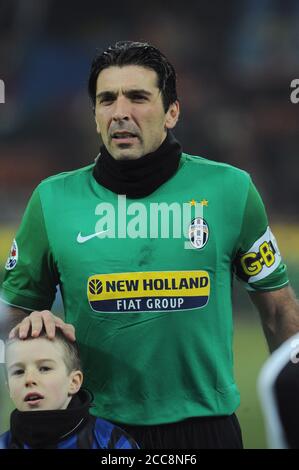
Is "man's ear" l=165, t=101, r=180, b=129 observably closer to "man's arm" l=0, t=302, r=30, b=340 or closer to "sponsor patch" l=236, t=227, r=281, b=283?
"sponsor patch" l=236, t=227, r=281, b=283

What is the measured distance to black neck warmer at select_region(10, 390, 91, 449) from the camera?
2.02 m

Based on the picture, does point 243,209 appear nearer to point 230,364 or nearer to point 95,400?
point 230,364

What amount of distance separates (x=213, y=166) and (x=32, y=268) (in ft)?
1.79

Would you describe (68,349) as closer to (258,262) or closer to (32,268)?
(32,268)

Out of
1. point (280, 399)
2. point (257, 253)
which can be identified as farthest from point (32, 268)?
point (280, 399)

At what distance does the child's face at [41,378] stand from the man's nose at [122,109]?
592 mm

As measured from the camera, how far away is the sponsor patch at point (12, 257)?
2.16 metres

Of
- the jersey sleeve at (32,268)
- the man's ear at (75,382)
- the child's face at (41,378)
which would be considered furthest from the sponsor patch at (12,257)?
the man's ear at (75,382)

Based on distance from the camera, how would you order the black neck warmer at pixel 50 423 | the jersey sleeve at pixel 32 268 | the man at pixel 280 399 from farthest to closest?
the man at pixel 280 399 < the jersey sleeve at pixel 32 268 < the black neck warmer at pixel 50 423

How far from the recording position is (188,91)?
221 cm

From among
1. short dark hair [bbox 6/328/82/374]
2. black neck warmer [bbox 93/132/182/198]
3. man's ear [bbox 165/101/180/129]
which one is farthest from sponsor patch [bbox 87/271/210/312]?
man's ear [bbox 165/101/180/129]

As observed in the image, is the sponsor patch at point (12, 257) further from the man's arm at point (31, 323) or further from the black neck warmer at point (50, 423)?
the black neck warmer at point (50, 423)

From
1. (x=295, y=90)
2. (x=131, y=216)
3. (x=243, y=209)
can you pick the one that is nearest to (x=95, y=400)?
(x=131, y=216)

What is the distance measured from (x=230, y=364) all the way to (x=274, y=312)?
0.59 feet
